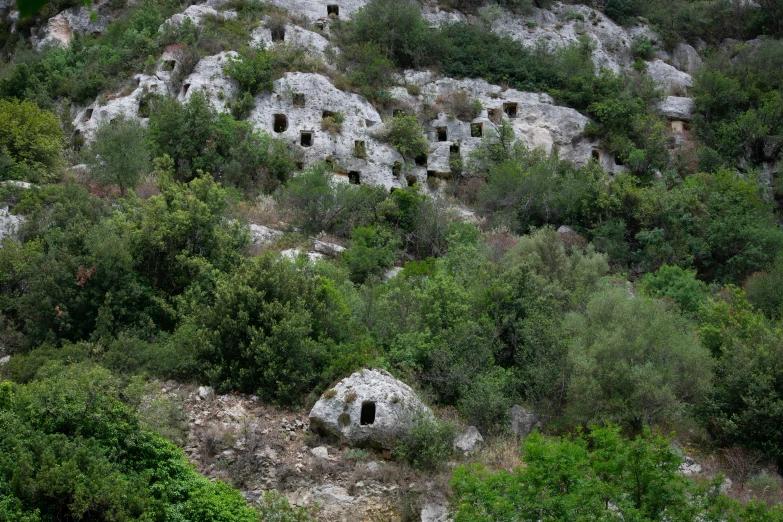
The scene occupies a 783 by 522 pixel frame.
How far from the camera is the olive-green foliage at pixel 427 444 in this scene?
15148 millimetres

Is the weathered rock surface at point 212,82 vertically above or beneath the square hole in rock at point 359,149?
above

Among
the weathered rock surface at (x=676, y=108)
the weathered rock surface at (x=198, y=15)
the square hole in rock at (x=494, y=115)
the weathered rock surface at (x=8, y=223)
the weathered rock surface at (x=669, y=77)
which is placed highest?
the weathered rock surface at (x=198, y=15)

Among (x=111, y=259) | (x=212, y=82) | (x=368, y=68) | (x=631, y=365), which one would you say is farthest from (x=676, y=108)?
(x=111, y=259)

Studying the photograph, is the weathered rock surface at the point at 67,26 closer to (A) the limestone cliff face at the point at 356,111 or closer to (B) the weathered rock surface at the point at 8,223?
(A) the limestone cliff face at the point at 356,111

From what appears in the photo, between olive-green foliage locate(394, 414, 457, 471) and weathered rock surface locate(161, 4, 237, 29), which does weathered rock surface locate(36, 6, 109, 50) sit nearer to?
weathered rock surface locate(161, 4, 237, 29)

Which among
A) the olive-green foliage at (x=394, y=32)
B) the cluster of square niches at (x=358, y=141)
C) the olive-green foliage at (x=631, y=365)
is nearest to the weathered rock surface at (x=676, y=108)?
the cluster of square niches at (x=358, y=141)

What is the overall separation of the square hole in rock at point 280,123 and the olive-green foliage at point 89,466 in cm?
1798

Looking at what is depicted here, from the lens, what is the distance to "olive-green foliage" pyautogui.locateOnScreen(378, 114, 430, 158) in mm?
30219

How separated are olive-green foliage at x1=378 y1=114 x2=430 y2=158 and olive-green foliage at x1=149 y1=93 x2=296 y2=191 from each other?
4.21 m

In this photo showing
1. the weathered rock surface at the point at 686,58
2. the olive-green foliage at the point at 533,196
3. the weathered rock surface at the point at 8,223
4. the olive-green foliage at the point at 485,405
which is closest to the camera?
the olive-green foliage at the point at 485,405

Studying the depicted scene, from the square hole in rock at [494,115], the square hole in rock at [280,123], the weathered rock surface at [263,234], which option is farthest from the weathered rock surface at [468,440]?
the square hole in rock at [494,115]

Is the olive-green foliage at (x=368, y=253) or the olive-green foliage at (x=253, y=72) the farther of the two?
the olive-green foliage at (x=253, y=72)

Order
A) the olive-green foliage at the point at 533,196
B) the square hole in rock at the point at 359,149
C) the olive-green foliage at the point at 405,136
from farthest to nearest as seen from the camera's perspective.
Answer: the olive-green foliage at the point at 405,136
the square hole in rock at the point at 359,149
the olive-green foliage at the point at 533,196

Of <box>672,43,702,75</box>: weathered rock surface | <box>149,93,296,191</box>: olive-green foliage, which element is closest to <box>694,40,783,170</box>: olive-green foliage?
<box>672,43,702,75</box>: weathered rock surface
